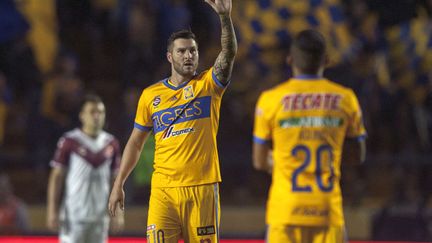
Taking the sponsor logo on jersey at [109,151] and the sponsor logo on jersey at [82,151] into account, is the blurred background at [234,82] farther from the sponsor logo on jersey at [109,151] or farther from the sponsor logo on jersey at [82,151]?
the sponsor logo on jersey at [82,151]

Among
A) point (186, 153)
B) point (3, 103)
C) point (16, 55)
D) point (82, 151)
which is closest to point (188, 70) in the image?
point (186, 153)

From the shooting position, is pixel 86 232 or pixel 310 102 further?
pixel 86 232

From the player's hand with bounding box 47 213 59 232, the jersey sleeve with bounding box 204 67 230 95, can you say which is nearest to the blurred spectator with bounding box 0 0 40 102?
the player's hand with bounding box 47 213 59 232

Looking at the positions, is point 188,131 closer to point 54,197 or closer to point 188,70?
point 188,70

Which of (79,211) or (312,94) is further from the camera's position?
(79,211)

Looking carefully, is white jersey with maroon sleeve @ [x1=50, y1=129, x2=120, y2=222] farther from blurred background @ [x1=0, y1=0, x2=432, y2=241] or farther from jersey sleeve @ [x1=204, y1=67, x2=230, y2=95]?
jersey sleeve @ [x1=204, y1=67, x2=230, y2=95]

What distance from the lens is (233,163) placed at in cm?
995

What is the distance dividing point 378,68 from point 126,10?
358 centimetres

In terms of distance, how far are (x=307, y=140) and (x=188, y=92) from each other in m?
1.35

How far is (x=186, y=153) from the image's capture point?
5.38 m

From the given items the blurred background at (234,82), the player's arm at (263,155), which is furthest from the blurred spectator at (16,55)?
the player's arm at (263,155)

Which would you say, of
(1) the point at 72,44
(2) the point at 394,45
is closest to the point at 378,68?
(2) the point at 394,45

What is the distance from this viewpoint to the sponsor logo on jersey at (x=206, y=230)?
5285 millimetres

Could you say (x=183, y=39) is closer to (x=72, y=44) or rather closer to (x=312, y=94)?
(x=312, y=94)
